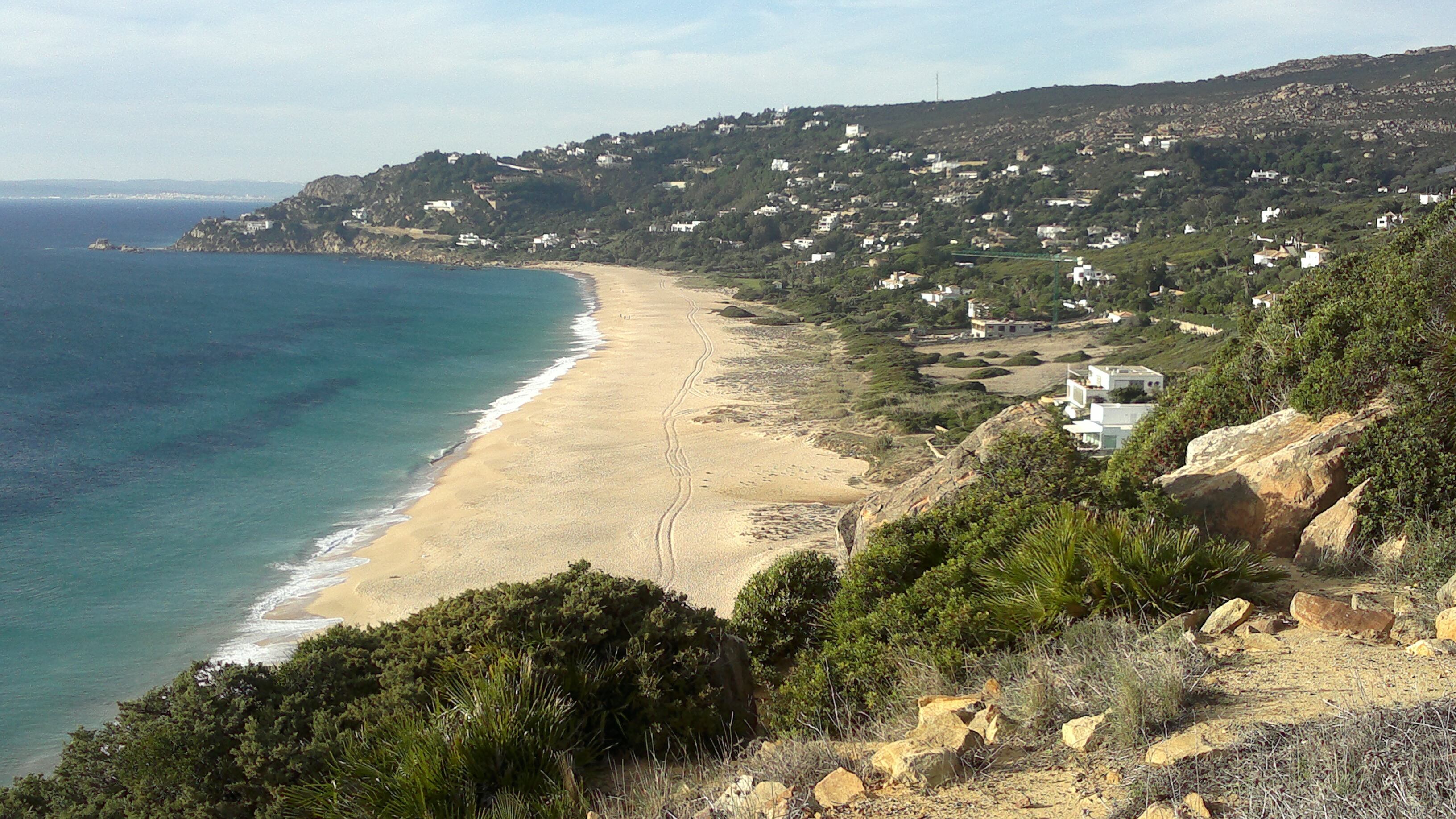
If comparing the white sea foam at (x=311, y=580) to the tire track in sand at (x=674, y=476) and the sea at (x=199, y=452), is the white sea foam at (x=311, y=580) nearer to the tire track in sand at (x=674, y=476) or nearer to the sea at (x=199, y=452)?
the sea at (x=199, y=452)

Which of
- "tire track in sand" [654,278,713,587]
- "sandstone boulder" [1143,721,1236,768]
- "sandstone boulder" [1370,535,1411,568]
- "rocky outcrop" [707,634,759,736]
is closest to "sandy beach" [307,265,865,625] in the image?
"tire track in sand" [654,278,713,587]

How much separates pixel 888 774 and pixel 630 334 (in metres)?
48.5

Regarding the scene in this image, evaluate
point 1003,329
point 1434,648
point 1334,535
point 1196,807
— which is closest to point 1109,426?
point 1334,535

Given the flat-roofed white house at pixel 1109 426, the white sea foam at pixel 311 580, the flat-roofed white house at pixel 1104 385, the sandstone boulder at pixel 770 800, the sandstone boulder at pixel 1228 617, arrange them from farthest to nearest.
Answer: the flat-roofed white house at pixel 1104 385 < the flat-roofed white house at pixel 1109 426 < the white sea foam at pixel 311 580 < the sandstone boulder at pixel 1228 617 < the sandstone boulder at pixel 770 800

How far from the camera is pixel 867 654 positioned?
19.4 ft

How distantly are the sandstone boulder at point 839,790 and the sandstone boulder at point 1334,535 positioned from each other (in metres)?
4.41

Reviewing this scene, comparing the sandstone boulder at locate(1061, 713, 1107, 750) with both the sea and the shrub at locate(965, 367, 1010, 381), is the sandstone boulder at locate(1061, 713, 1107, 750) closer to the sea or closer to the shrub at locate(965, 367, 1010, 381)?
the sea

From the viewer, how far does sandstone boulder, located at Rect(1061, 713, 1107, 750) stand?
3.94 m

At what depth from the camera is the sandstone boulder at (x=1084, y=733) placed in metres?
3.94

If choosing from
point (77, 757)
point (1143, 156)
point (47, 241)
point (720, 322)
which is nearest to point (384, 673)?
point (77, 757)

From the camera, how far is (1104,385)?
2853 centimetres

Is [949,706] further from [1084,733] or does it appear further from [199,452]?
[199,452]

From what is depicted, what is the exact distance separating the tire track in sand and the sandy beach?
52 mm

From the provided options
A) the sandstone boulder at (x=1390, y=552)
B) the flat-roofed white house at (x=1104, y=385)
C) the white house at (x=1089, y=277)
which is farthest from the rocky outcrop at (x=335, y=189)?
the sandstone boulder at (x=1390, y=552)
